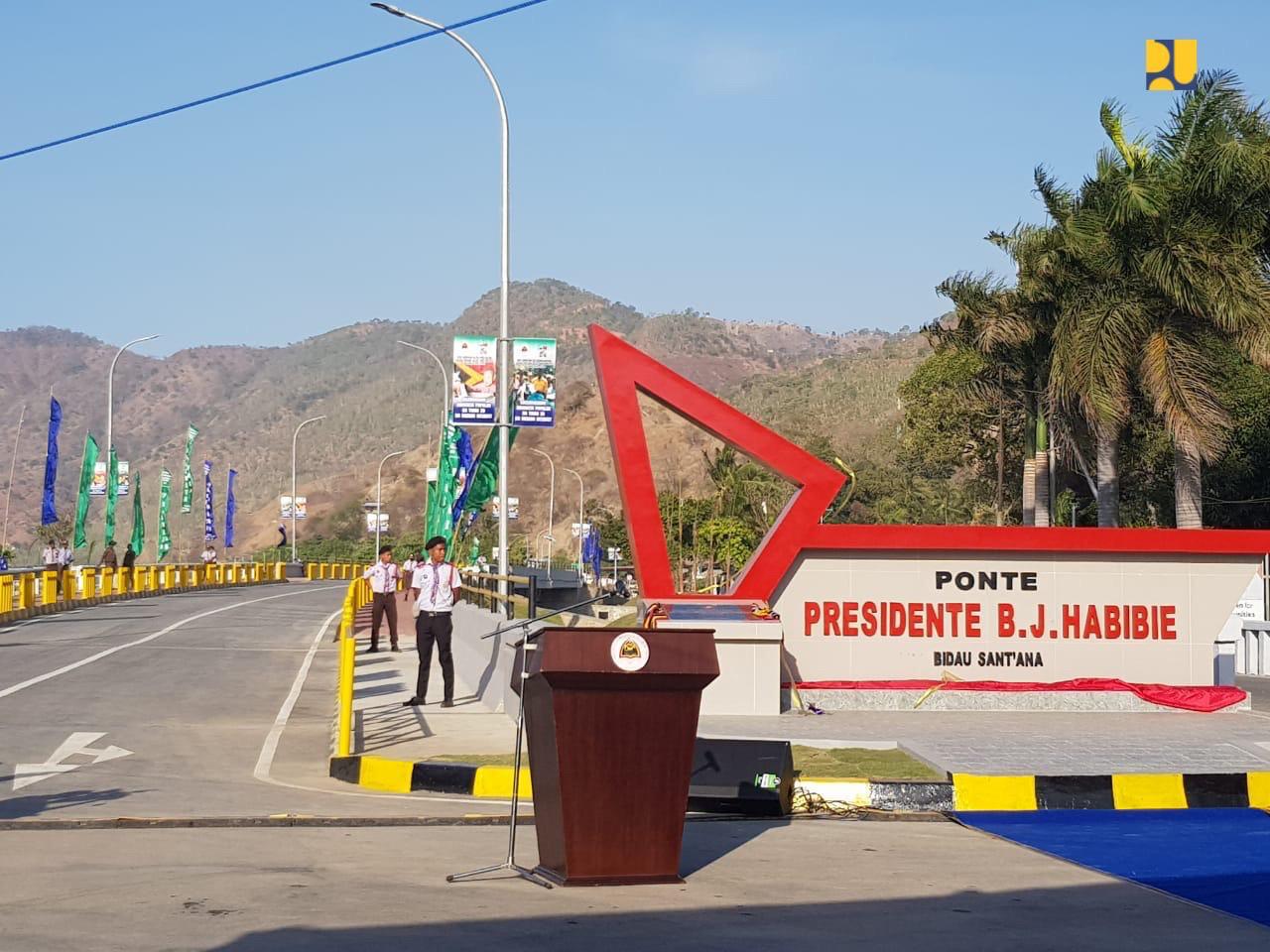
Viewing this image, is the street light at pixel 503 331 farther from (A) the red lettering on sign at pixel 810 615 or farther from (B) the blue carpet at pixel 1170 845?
(B) the blue carpet at pixel 1170 845

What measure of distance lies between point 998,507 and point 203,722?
130 ft

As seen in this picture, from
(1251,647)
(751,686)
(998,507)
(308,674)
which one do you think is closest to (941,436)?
(998,507)

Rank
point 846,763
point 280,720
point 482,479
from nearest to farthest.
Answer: point 846,763
point 280,720
point 482,479

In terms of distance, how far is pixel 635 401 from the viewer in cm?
1923

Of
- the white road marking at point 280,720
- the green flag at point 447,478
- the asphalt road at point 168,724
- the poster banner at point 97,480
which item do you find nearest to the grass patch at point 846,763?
the asphalt road at point 168,724

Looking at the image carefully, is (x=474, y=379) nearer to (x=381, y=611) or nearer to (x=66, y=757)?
(x=381, y=611)

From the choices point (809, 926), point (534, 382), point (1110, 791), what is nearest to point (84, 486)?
point (534, 382)

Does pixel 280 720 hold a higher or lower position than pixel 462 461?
lower

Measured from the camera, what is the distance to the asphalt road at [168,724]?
1265 centimetres

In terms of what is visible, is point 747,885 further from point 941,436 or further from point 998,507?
point 941,436

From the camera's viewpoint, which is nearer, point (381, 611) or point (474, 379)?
point (474, 379)

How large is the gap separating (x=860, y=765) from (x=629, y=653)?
18.7 feet

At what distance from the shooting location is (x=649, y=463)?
62.2 feet

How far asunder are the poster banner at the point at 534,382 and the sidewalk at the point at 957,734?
624 centimetres
